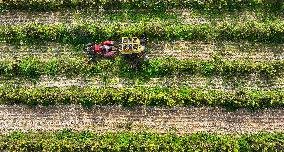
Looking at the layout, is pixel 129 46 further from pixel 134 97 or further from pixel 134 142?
pixel 134 142

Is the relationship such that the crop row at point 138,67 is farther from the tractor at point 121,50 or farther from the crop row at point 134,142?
the crop row at point 134,142

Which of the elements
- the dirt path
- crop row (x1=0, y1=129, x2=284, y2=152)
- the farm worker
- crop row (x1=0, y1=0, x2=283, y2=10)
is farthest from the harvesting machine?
crop row (x1=0, y1=129, x2=284, y2=152)

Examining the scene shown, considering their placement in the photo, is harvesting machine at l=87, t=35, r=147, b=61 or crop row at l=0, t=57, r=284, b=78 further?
crop row at l=0, t=57, r=284, b=78

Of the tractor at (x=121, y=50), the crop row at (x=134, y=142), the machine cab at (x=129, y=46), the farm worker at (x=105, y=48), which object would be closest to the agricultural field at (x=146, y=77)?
the crop row at (x=134, y=142)

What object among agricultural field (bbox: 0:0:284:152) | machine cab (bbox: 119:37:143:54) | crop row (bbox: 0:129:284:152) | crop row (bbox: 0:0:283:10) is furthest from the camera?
crop row (bbox: 0:0:283:10)

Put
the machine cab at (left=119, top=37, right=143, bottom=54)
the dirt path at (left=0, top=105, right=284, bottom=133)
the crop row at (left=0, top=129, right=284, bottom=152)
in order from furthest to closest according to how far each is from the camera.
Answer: the machine cab at (left=119, top=37, right=143, bottom=54) < the dirt path at (left=0, top=105, right=284, bottom=133) < the crop row at (left=0, top=129, right=284, bottom=152)

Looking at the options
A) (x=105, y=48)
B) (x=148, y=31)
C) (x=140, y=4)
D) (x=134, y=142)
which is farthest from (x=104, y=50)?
(x=134, y=142)

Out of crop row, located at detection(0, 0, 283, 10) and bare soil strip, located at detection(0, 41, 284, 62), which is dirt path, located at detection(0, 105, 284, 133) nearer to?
bare soil strip, located at detection(0, 41, 284, 62)
